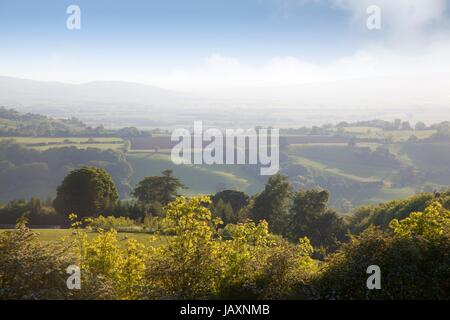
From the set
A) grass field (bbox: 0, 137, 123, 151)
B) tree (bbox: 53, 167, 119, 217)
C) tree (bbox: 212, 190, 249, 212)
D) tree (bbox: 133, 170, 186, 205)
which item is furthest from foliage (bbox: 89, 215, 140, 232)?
grass field (bbox: 0, 137, 123, 151)

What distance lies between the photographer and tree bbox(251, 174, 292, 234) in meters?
43.2

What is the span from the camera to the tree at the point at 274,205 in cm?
4319

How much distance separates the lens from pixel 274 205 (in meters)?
43.4

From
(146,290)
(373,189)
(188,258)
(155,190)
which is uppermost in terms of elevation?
(188,258)

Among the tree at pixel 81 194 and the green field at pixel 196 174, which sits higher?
the tree at pixel 81 194

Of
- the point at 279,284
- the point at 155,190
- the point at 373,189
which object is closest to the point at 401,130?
the point at 373,189

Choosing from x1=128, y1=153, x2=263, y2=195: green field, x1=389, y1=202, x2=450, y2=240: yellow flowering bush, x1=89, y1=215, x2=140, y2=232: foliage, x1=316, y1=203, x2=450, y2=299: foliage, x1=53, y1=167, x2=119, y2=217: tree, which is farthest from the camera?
x1=128, y1=153, x2=263, y2=195: green field

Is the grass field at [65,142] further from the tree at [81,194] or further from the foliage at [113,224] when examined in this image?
the foliage at [113,224]

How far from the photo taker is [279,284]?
35.9ft

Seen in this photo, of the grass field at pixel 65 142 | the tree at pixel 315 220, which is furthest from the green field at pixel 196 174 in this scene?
the tree at pixel 315 220

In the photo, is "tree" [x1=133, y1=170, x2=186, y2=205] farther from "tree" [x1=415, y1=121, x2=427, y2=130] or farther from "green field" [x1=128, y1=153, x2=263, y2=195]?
"tree" [x1=415, y1=121, x2=427, y2=130]

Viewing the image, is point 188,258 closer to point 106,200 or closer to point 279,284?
point 279,284

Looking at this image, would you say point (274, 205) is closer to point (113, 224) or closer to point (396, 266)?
point (113, 224)
